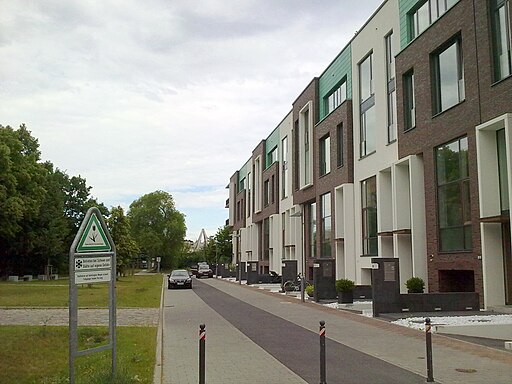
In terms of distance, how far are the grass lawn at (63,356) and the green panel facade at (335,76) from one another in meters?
24.5

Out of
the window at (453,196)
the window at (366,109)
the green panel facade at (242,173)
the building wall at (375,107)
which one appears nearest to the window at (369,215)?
the building wall at (375,107)

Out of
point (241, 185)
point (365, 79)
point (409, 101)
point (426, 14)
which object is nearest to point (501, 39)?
point (426, 14)

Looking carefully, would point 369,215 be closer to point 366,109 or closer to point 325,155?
point 366,109

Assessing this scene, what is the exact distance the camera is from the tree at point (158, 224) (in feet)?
345

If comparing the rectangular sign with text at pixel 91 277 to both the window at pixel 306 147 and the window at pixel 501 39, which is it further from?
the window at pixel 306 147

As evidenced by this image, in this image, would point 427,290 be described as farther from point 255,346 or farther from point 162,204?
point 162,204

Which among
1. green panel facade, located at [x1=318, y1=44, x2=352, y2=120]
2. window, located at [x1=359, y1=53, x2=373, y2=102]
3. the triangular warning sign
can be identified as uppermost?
green panel facade, located at [x1=318, y1=44, x2=352, y2=120]

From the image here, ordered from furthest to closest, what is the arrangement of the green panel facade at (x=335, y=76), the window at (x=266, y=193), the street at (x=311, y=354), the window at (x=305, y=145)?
the window at (x=266, y=193), the window at (x=305, y=145), the green panel facade at (x=335, y=76), the street at (x=311, y=354)

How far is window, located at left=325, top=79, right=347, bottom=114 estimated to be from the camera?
3783cm

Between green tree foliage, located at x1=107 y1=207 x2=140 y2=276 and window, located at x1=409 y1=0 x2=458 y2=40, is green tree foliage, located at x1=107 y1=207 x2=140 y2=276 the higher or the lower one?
the lower one

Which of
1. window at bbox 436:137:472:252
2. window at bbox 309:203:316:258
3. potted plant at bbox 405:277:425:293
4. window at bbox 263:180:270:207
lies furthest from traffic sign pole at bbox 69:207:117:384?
window at bbox 263:180:270:207

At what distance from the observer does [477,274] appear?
2016 centimetres

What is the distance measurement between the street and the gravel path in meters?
1.13

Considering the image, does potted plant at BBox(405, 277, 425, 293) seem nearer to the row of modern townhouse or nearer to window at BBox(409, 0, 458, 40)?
the row of modern townhouse
